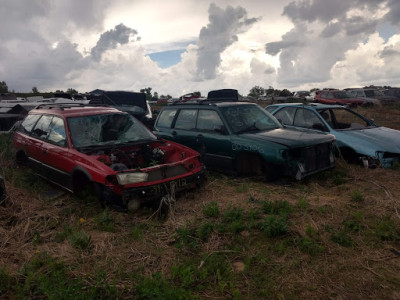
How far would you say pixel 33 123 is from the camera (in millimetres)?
6504

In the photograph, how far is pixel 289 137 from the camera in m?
5.74

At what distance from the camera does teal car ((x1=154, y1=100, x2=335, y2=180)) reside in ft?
18.1

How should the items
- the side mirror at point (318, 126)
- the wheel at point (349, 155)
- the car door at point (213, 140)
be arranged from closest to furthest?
the car door at point (213, 140), the wheel at point (349, 155), the side mirror at point (318, 126)

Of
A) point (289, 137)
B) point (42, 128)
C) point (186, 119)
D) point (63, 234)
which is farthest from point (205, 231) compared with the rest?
point (42, 128)

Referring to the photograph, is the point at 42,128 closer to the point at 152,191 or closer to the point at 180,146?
the point at 180,146

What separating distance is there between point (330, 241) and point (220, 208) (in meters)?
1.54

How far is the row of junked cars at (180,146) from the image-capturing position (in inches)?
184

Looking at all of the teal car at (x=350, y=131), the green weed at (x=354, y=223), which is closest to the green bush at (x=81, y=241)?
the green weed at (x=354, y=223)

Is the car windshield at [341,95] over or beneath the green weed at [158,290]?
over

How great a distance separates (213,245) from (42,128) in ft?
14.0

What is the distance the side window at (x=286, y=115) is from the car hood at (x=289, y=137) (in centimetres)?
156

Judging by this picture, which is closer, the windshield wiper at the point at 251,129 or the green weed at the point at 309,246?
the green weed at the point at 309,246

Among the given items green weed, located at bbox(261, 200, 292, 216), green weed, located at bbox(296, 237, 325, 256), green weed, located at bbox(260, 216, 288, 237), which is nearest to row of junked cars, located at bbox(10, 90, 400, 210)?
green weed, located at bbox(261, 200, 292, 216)

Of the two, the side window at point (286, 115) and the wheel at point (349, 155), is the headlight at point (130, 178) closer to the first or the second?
the wheel at point (349, 155)
